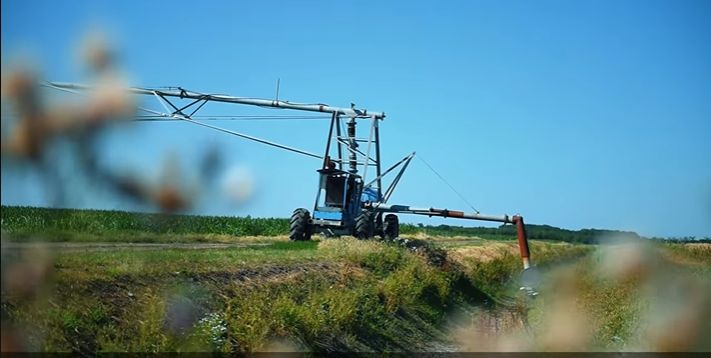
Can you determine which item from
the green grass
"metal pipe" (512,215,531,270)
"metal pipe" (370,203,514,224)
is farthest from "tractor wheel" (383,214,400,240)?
the green grass

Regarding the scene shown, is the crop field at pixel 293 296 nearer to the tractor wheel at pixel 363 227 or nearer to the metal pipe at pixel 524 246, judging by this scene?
the metal pipe at pixel 524 246

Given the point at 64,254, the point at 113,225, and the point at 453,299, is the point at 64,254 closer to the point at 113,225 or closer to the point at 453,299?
the point at 113,225

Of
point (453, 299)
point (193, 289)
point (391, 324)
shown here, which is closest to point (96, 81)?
point (193, 289)

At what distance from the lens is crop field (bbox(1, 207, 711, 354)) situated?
2398mm

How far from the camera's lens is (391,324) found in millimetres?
13711

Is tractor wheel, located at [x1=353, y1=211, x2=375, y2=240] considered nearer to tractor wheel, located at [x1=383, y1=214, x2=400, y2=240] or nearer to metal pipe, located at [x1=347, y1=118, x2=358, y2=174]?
metal pipe, located at [x1=347, y1=118, x2=358, y2=174]

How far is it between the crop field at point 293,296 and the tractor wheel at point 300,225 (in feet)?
14.0

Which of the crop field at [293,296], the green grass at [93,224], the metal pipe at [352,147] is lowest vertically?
the crop field at [293,296]

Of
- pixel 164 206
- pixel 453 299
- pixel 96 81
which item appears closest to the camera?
pixel 96 81

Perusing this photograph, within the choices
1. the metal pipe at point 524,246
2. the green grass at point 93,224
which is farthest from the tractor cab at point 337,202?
the green grass at point 93,224

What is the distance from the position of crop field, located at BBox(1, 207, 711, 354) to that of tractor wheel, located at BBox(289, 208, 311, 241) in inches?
168

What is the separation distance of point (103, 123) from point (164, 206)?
34 cm

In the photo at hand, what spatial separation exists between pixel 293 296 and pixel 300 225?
10.8m

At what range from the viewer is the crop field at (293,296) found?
240 cm
